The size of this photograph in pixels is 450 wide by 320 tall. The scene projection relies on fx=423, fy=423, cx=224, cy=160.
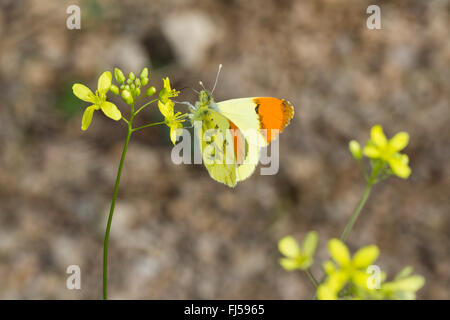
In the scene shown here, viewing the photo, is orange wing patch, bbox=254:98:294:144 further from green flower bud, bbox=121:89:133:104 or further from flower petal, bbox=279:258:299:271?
green flower bud, bbox=121:89:133:104

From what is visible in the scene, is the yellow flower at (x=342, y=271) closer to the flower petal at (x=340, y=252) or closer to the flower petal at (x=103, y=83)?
the flower petal at (x=340, y=252)

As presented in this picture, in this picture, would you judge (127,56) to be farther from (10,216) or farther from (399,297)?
(399,297)

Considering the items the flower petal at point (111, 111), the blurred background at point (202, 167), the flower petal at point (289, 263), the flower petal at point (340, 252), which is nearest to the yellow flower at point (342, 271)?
the flower petal at point (340, 252)

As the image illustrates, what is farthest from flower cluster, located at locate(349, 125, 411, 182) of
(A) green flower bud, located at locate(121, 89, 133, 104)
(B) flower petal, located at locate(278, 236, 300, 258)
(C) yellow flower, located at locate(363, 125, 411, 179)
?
(A) green flower bud, located at locate(121, 89, 133, 104)

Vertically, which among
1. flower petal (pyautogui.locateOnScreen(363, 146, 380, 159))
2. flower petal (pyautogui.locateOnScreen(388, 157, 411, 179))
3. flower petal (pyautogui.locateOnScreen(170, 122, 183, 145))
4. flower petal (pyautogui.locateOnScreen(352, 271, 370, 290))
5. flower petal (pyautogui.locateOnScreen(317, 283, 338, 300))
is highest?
flower petal (pyautogui.locateOnScreen(170, 122, 183, 145))

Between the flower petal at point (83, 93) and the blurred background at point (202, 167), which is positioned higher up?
the blurred background at point (202, 167)

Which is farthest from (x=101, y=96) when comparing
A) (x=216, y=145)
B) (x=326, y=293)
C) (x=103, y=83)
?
(x=326, y=293)

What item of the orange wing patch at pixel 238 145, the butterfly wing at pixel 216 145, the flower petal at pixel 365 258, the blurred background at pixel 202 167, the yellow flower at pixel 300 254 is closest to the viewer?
the flower petal at pixel 365 258
